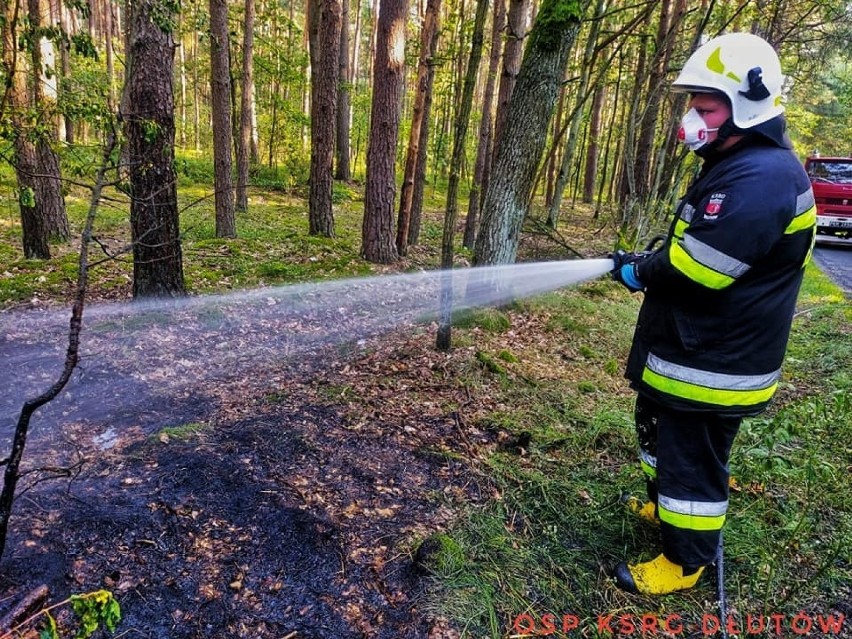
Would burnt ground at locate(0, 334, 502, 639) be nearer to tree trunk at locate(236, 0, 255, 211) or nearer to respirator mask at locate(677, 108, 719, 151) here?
respirator mask at locate(677, 108, 719, 151)

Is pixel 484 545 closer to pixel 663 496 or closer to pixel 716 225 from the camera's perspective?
pixel 663 496

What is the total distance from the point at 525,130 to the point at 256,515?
4.85 metres

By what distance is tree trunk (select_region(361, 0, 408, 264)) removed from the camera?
822 cm

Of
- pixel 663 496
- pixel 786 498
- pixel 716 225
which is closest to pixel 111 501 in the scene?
pixel 663 496

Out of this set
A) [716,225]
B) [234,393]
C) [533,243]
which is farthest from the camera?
[533,243]

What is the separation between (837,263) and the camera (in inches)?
497

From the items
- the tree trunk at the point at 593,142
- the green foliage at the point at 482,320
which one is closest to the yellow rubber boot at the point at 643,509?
the green foliage at the point at 482,320

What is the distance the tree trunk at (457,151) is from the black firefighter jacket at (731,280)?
271 cm

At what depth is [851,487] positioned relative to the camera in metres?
3.34

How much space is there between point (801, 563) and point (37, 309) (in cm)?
737

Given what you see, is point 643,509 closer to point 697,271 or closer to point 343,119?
point 697,271

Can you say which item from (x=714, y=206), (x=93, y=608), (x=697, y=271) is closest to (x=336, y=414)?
(x=93, y=608)

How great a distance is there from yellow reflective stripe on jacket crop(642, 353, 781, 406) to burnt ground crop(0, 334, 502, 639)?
1.44 m

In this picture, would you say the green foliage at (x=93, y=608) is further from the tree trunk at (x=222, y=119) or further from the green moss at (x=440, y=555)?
the tree trunk at (x=222, y=119)
